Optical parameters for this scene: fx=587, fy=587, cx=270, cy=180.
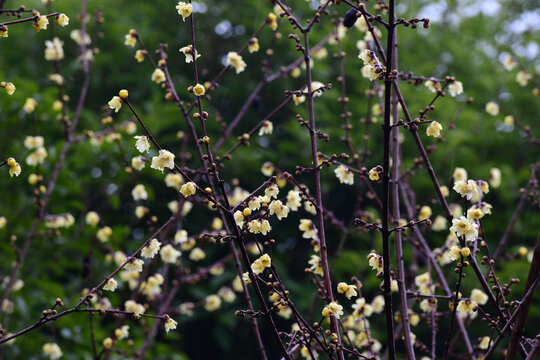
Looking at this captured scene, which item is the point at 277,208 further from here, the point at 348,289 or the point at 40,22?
the point at 40,22

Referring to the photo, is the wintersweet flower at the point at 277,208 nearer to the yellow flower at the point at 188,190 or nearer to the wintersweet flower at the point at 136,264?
the yellow flower at the point at 188,190

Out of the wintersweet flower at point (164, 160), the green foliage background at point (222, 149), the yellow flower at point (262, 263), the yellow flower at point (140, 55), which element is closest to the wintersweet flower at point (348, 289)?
the yellow flower at point (262, 263)

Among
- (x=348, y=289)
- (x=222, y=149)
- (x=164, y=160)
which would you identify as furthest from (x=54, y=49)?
(x=348, y=289)

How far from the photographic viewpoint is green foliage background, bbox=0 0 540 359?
4.44 m

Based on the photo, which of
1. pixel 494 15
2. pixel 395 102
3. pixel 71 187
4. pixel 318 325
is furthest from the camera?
pixel 494 15

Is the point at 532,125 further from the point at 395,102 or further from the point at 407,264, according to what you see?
the point at 395,102

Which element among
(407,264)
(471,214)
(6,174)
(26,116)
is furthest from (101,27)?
(471,214)

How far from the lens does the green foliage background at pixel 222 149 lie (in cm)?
444

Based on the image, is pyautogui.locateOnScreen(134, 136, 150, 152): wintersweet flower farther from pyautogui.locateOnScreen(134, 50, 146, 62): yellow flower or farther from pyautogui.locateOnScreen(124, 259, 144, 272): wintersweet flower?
pyautogui.locateOnScreen(134, 50, 146, 62): yellow flower

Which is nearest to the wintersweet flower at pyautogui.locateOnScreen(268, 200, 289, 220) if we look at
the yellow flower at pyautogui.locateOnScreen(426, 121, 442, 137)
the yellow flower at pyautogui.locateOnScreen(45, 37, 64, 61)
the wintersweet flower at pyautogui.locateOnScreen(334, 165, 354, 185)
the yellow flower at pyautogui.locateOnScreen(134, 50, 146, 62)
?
the wintersweet flower at pyautogui.locateOnScreen(334, 165, 354, 185)

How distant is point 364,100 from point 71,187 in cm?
295

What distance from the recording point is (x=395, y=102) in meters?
2.53

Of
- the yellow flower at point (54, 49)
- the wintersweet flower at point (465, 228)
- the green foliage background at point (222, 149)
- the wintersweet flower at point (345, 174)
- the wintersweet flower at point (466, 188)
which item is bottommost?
the green foliage background at point (222, 149)

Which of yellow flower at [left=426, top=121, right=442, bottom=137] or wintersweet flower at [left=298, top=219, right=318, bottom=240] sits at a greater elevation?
yellow flower at [left=426, top=121, right=442, bottom=137]
